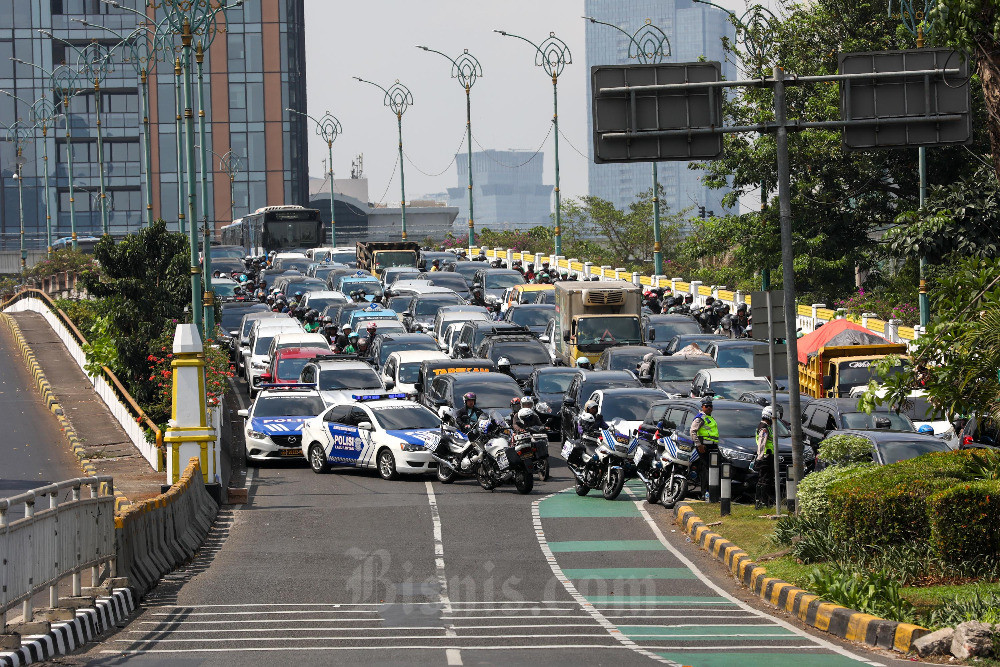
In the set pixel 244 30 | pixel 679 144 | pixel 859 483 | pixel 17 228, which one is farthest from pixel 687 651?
pixel 17 228

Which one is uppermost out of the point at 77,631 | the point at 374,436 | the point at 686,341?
the point at 686,341

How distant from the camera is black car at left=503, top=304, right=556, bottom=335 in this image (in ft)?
134

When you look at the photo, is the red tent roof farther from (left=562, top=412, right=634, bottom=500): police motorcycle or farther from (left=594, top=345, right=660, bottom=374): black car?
(left=562, top=412, right=634, bottom=500): police motorcycle

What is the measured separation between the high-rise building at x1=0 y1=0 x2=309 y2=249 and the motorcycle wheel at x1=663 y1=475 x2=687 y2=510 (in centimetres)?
9024

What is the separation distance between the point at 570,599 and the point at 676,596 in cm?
122

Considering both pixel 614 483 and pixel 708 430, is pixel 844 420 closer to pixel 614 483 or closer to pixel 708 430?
pixel 708 430

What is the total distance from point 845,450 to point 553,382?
1102cm

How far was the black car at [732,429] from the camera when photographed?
75.0ft

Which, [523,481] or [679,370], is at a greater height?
[679,370]

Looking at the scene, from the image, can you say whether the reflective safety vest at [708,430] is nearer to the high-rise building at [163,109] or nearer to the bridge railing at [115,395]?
the bridge railing at [115,395]

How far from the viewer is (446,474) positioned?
25.7 meters

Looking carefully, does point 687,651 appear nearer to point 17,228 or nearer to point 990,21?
point 990,21

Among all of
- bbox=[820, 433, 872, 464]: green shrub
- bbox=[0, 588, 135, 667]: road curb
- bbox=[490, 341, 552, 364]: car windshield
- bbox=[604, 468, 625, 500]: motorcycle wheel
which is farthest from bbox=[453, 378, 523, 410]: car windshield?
bbox=[0, 588, 135, 667]: road curb

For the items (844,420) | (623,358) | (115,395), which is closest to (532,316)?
(623,358)
